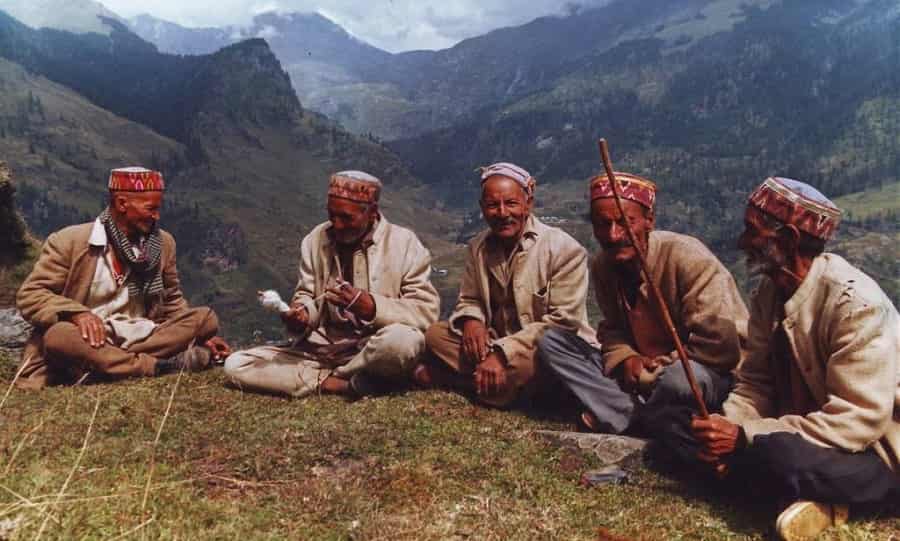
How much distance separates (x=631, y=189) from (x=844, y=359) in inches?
84.5

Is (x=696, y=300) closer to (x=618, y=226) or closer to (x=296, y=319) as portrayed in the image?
(x=618, y=226)

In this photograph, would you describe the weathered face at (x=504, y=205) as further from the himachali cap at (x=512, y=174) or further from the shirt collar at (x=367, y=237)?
the shirt collar at (x=367, y=237)

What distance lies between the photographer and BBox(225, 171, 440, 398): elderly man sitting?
736 cm

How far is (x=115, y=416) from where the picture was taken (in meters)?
6.54

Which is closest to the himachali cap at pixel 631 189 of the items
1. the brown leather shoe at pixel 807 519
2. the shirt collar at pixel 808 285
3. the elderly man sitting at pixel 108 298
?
the shirt collar at pixel 808 285

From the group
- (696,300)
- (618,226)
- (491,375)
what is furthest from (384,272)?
(696,300)

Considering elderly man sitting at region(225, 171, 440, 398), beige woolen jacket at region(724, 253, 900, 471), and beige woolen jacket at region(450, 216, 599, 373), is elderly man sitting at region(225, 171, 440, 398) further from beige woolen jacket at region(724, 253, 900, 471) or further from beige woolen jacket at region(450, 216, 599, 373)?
beige woolen jacket at region(724, 253, 900, 471)

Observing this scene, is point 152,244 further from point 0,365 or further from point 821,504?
point 821,504

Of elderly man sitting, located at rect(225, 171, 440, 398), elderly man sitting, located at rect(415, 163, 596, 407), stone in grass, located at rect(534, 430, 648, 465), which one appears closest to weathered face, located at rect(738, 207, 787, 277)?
stone in grass, located at rect(534, 430, 648, 465)

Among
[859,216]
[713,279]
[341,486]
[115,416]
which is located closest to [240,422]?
[115,416]

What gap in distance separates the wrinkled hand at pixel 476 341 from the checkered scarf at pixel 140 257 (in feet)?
12.0

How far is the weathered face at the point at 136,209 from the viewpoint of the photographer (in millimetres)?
7723

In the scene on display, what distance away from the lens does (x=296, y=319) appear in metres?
7.42

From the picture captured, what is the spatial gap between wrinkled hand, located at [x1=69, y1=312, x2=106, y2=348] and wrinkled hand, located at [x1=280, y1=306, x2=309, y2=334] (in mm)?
1927
